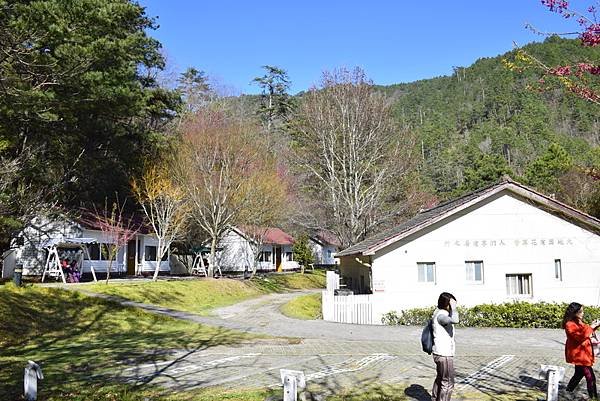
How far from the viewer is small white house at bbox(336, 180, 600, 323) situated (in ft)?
68.8

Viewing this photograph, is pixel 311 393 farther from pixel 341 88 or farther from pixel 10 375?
pixel 341 88

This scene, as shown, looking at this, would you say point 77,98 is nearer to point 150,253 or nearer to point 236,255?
point 150,253

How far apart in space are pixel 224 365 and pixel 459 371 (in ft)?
16.8

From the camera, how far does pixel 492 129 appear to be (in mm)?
86562

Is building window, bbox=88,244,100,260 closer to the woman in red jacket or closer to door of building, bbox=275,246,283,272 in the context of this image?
door of building, bbox=275,246,283,272

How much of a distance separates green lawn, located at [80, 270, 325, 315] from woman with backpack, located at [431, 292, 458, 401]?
1715 centimetres

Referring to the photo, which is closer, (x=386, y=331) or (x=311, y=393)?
(x=311, y=393)

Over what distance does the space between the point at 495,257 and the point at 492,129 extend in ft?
233

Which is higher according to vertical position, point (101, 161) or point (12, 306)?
point (101, 161)

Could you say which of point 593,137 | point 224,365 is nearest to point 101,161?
point 224,365

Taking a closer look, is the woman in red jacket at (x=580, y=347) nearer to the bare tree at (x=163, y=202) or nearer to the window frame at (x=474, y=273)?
the window frame at (x=474, y=273)

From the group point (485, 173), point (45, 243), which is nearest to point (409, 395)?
point (45, 243)

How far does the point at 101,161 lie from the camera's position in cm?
3553

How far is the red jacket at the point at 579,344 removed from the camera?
865 cm
